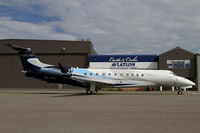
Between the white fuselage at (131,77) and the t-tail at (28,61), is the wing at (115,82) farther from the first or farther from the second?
the t-tail at (28,61)

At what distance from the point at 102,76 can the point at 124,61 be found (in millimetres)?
16812

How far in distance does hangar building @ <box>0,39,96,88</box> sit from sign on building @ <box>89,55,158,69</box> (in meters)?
2.12

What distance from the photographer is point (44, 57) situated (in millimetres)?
41125

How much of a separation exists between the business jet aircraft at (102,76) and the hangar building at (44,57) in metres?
16.4

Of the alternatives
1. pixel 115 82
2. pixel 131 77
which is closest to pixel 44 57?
pixel 115 82

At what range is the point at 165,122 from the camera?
7.39 m

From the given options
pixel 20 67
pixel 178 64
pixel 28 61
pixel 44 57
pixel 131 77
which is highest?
pixel 44 57

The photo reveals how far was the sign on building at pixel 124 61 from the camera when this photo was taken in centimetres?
3891

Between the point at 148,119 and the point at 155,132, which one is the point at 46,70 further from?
the point at 155,132

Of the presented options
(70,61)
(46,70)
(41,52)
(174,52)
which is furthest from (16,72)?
(174,52)

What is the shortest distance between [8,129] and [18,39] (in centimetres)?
3801

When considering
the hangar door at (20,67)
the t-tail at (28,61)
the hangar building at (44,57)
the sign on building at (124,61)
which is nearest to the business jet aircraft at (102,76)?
the t-tail at (28,61)

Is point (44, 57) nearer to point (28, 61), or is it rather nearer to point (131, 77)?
point (28, 61)

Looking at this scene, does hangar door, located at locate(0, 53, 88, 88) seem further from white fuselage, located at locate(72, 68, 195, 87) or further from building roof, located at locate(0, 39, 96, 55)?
white fuselage, located at locate(72, 68, 195, 87)
